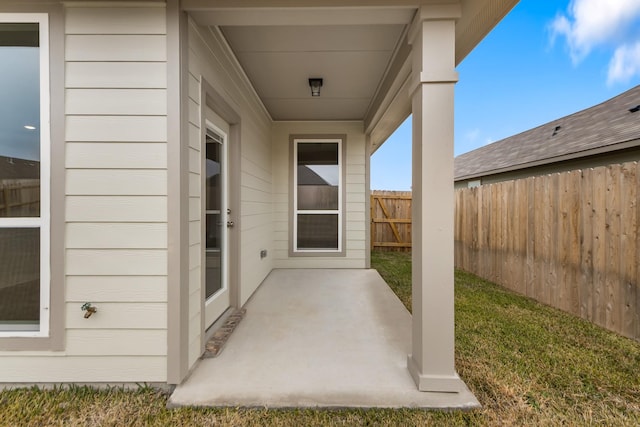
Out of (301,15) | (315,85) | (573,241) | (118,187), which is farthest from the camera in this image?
(315,85)

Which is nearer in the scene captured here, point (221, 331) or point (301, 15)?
point (301, 15)

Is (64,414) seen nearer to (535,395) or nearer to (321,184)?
(535,395)

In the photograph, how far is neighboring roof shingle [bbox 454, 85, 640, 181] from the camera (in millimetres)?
4398

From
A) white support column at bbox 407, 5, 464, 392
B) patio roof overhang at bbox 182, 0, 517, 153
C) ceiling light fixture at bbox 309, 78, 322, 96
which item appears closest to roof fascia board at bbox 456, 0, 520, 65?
patio roof overhang at bbox 182, 0, 517, 153

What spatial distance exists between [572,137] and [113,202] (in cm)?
751

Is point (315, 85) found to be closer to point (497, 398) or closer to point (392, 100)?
point (392, 100)

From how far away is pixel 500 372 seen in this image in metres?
1.92

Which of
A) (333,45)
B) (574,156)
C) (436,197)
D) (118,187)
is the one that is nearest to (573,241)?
(436,197)

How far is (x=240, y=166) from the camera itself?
3.07 meters

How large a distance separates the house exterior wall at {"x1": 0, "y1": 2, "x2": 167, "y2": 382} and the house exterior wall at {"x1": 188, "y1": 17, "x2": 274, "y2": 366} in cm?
21

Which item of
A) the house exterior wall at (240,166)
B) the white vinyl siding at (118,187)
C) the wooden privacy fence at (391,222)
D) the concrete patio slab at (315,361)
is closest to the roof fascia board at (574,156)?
the wooden privacy fence at (391,222)

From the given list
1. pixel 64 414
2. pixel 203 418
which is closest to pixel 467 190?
pixel 203 418

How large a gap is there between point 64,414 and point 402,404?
193cm

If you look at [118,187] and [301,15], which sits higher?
[301,15]
